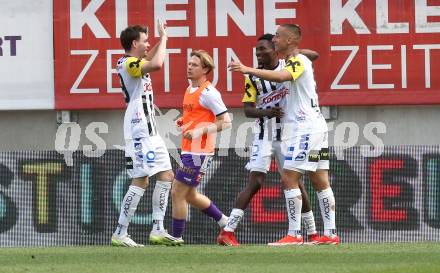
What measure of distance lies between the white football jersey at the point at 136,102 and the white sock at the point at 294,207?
1344mm

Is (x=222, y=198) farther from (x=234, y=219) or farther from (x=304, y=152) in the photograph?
(x=304, y=152)

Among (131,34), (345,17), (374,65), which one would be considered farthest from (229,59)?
(131,34)

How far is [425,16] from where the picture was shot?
55.1 ft

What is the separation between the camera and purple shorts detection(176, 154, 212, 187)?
12.6m

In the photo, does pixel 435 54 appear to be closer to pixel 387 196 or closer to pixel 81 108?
pixel 387 196

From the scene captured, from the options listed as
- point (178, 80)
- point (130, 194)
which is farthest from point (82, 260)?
point (178, 80)

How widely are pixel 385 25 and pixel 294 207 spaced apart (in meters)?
4.99

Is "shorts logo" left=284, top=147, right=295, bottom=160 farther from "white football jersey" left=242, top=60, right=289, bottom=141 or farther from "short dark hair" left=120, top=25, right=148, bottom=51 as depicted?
"short dark hair" left=120, top=25, right=148, bottom=51

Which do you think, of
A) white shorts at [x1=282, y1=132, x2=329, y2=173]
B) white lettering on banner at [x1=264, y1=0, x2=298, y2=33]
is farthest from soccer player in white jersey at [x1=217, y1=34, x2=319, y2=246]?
white lettering on banner at [x1=264, y1=0, x2=298, y2=33]

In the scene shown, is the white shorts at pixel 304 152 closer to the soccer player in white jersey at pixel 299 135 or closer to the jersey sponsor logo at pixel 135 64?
the soccer player in white jersey at pixel 299 135

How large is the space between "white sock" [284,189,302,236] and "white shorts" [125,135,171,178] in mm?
1127

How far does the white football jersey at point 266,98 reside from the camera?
12.8 m

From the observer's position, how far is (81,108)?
17.1 m

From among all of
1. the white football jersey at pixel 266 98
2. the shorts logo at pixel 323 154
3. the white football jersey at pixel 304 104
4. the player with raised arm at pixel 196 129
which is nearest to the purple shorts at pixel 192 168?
the player with raised arm at pixel 196 129
